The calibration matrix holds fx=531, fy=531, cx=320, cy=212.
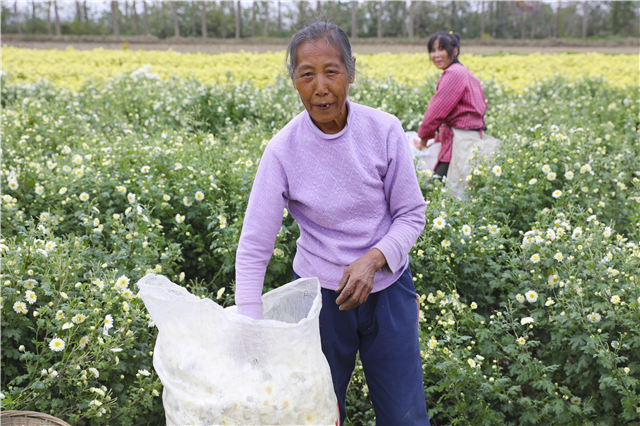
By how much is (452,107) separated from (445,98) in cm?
9

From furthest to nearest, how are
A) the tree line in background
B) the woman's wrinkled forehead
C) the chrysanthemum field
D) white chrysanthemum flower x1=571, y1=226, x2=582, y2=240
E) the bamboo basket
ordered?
the tree line in background, white chrysanthemum flower x1=571, y1=226, x2=582, y2=240, the chrysanthemum field, the bamboo basket, the woman's wrinkled forehead

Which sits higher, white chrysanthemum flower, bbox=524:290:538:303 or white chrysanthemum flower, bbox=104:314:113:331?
white chrysanthemum flower, bbox=104:314:113:331

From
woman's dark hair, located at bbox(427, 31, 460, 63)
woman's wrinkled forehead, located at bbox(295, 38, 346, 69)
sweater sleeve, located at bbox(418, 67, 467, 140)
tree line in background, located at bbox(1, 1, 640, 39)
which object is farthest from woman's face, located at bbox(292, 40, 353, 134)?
tree line in background, located at bbox(1, 1, 640, 39)

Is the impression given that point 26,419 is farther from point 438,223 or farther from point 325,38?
point 438,223

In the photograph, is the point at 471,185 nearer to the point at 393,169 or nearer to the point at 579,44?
the point at 393,169

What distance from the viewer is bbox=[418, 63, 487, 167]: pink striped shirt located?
3.94 meters

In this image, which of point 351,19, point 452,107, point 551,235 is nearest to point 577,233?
point 551,235

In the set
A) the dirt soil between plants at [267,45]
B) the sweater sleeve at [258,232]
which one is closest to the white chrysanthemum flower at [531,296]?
the sweater sleeve at [258,232]

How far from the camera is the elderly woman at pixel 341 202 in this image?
146 cm

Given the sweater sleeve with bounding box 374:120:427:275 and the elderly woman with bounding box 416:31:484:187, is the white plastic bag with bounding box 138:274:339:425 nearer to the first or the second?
the sweater sleeve with bounding box 374:120:427:275

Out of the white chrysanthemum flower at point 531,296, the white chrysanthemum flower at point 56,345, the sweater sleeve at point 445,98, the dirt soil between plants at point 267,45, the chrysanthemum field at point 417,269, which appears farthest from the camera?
the dirt soil between plants at point 267,45

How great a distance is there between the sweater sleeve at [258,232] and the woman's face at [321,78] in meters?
0.20

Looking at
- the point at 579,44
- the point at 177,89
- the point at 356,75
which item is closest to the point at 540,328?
the point at 356,75

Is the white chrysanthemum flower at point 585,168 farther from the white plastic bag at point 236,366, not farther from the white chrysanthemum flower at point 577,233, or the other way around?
the white plastic bag at point 236,366
